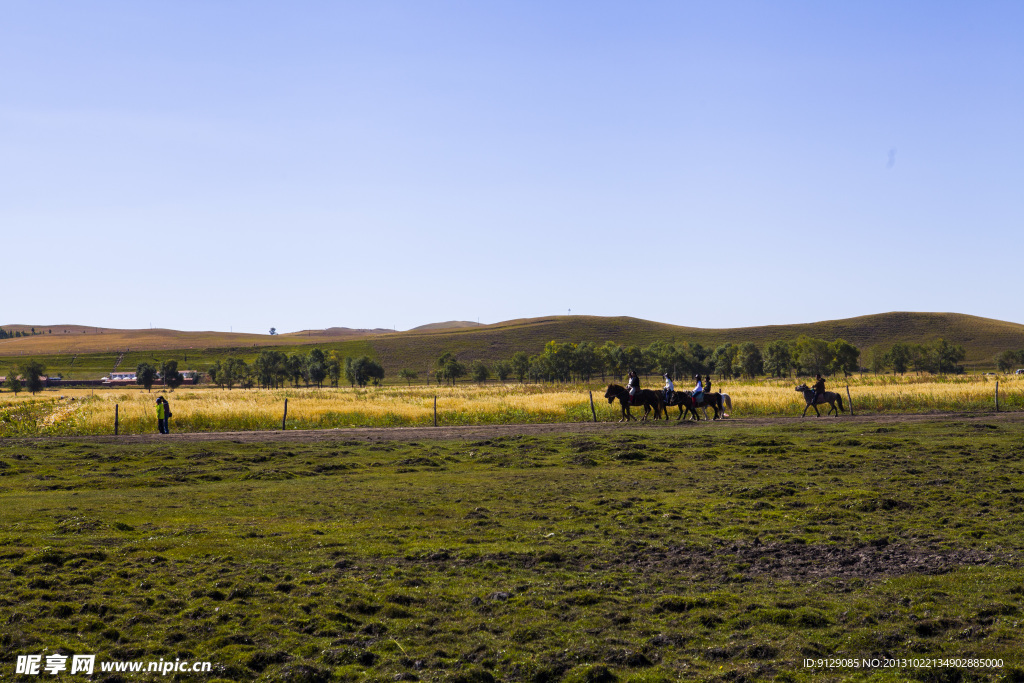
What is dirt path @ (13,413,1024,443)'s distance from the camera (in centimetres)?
3309

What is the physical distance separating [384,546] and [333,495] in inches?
224

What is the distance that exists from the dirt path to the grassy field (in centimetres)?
1164

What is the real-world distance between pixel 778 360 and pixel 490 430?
337 ft

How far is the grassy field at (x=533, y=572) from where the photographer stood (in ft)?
25.8

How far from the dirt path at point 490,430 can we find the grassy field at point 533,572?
11.6 meters

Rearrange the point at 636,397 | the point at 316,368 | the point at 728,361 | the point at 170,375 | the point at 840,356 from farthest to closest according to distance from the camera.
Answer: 1. the point at 316,368
2. the point at 170,375
3. the point at 728,361
4. the point at 840,356
5. the point at 636,397

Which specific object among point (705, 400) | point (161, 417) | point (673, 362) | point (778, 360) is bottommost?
point (161, 417)

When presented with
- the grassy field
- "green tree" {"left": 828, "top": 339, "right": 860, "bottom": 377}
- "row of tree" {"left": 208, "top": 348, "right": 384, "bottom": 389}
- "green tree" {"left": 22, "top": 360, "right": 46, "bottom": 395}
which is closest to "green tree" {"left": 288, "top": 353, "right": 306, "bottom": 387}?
"row of tree" {"left": 208, "top": 348, "right": 384, "bottom": 389}

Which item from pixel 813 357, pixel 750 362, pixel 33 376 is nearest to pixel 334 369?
pixel 33 376

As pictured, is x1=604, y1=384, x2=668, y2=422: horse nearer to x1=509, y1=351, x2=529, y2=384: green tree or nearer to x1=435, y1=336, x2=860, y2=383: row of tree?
x1=435, y1=336, x2=860, y2=383: row of tree

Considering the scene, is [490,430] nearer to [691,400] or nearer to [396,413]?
[396,413]

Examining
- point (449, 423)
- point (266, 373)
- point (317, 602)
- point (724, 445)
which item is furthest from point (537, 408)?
point (266, 373)

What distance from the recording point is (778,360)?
129 m

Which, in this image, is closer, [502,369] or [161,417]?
[161,417]
